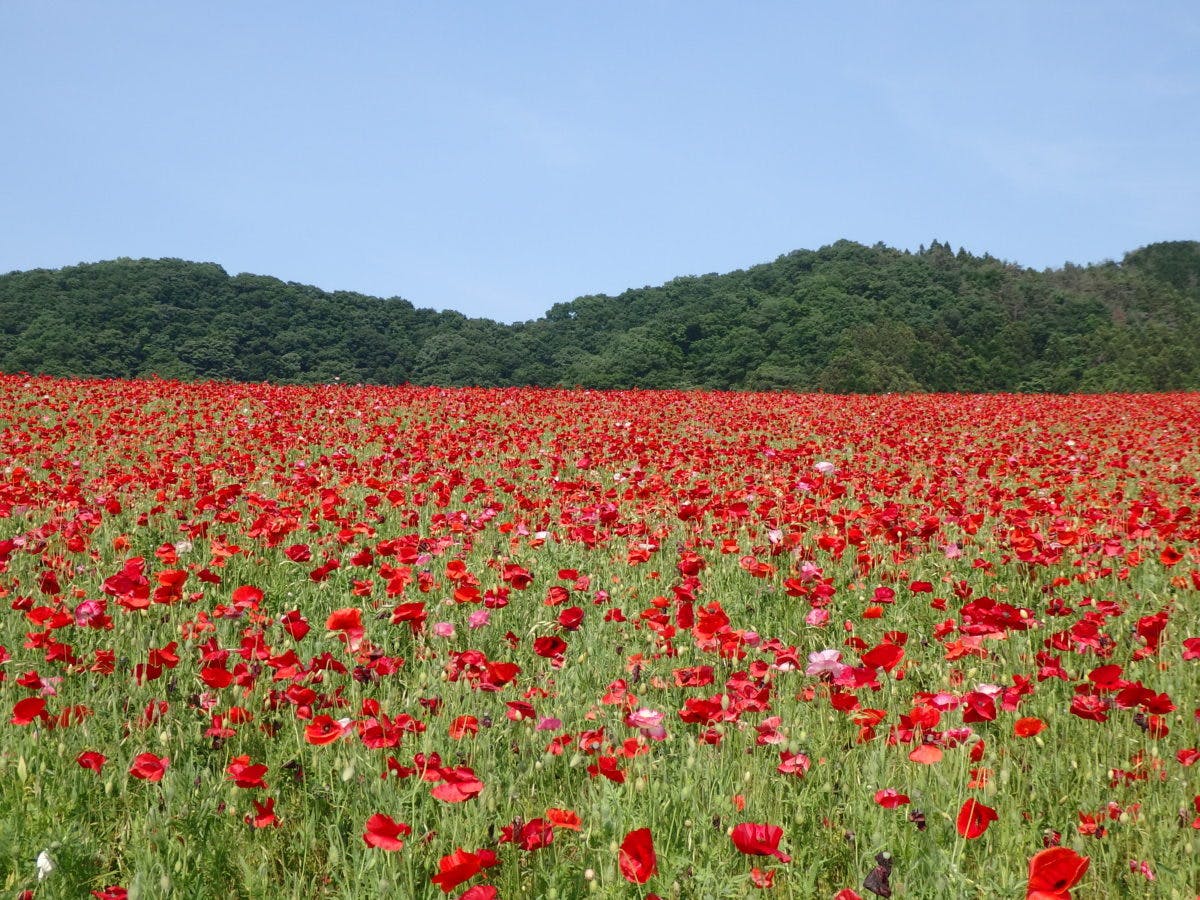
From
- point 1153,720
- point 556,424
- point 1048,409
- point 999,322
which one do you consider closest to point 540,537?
point 1153,720

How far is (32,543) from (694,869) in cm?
402

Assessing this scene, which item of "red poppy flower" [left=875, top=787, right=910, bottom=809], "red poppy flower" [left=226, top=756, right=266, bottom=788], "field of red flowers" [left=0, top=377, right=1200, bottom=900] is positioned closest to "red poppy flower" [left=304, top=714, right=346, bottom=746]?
"field of red flowers" [left=0, top=377, right=1200, bottom=900]

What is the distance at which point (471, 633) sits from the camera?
13.3 ft

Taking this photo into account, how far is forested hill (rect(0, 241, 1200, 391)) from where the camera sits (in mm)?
33875

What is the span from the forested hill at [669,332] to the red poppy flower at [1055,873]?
3416 cm

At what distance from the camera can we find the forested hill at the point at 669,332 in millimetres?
33875

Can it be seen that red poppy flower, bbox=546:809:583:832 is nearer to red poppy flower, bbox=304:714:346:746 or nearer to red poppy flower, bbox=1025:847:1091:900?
red poppy flower, bbox=304:714:346:746

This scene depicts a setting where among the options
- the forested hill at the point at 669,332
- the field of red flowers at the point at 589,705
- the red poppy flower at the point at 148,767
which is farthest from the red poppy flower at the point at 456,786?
→ the forested hill at the point at 669,332

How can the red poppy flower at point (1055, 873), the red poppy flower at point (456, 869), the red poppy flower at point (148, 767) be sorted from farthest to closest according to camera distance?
1. the red poppy flower at point (148, 767)
2. the red poppy flower at point (456, 869)
3. the red poppy flower at point (1055, 873)

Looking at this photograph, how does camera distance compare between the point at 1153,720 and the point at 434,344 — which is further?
the point at 434,344

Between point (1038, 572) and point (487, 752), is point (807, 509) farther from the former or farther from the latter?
point (487, 752)

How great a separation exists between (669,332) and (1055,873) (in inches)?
1760

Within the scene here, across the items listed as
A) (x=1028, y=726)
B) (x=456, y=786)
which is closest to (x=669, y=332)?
(x=1028, y=726)

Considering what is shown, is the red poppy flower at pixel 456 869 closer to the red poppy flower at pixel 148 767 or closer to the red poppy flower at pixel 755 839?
the red poppy flower at pixel 755 839
